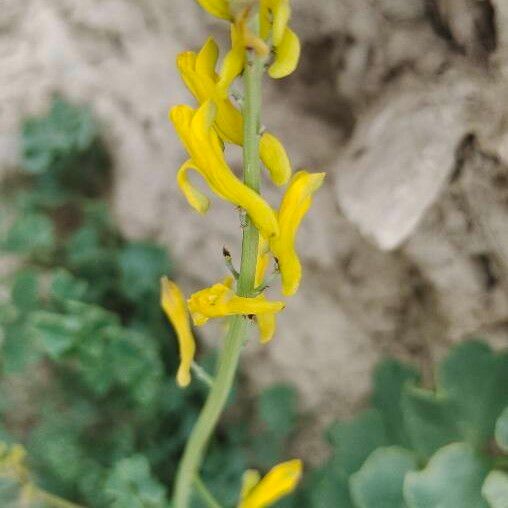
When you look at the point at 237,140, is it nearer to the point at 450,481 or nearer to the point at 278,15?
the point at 278,15

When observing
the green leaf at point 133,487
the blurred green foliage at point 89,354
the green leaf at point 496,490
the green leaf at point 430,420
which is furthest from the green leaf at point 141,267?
the green leaf at point 496,490

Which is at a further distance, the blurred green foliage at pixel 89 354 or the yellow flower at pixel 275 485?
the blurred green foliage at pixel 89 354

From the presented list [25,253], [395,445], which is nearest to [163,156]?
[25,253]

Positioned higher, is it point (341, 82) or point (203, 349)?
point (341, 82)

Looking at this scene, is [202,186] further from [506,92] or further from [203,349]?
[506,92]

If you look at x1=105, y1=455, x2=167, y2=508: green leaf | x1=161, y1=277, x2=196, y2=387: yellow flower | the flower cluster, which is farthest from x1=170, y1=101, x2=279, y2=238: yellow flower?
x1=105, y1=455, x2=167, y2=508: green leaf

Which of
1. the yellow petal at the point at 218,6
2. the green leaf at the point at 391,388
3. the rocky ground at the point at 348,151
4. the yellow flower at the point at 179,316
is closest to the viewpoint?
the yellow petal at the point at 218,6

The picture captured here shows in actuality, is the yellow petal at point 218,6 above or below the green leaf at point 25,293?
above

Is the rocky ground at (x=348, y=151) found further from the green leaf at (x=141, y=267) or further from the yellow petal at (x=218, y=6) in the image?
the yellow petal at (x=218, y=6)
